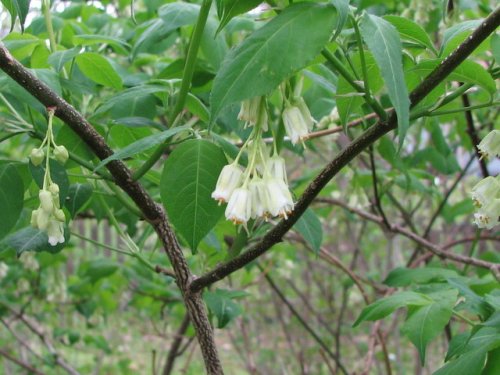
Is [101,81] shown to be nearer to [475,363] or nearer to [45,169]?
[45,169]

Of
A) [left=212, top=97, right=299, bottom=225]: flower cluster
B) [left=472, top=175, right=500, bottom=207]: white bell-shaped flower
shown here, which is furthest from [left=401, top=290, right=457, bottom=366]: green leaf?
[left=212, top=97, right=299, bottom=225]: flower cluster

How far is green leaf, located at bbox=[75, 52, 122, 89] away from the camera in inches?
64.2

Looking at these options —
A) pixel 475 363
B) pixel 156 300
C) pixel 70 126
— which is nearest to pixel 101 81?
pixel 70 126

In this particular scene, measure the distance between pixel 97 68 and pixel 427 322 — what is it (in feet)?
3.42

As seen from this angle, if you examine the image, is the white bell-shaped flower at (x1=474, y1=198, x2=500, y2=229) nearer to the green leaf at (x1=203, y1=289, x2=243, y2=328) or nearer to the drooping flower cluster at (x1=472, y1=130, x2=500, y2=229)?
the drooping flower cluster at (x1=472, y1=130, x2=500, y2=229)

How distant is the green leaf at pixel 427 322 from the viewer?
1439mm

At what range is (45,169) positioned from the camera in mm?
1300

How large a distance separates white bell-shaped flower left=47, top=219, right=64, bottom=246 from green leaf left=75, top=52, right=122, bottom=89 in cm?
46

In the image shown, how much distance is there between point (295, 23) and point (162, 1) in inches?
62.6

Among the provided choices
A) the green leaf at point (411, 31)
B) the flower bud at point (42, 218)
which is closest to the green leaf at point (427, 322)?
the green leaf at point (411, 31)

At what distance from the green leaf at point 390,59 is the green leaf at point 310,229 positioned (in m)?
0.55

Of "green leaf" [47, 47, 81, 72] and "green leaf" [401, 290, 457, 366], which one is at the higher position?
"green leaf" [47, 47, 81, 72]

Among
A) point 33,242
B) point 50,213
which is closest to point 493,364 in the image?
point 50,213

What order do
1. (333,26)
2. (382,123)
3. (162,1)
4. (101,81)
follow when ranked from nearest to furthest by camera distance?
1. (333,26)
2. (382,123)
3. (101,81)
4. (162,1)
